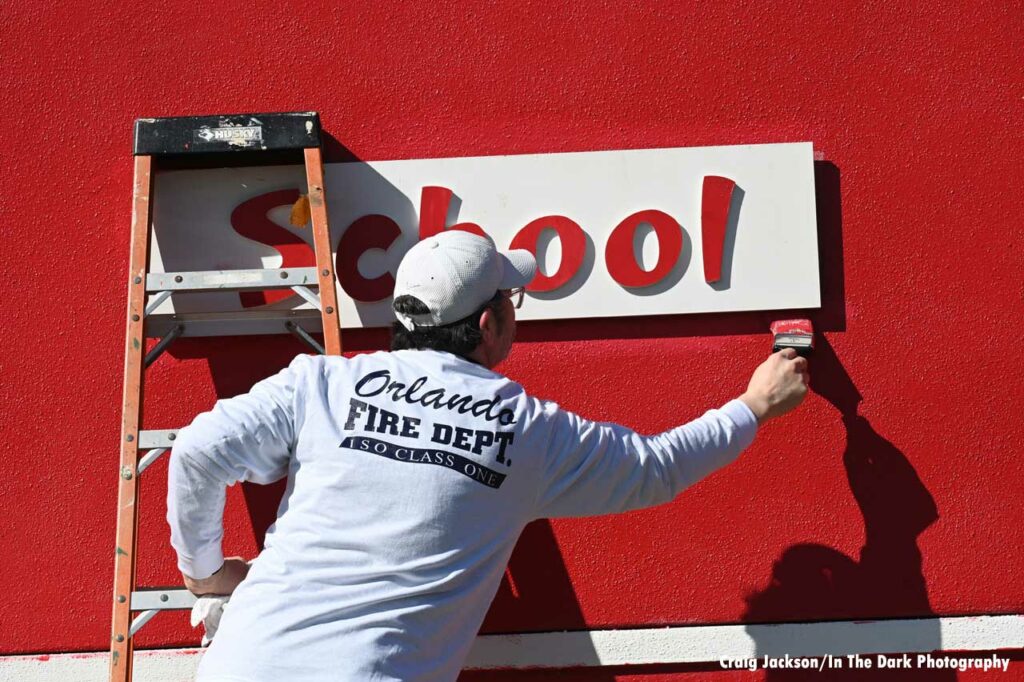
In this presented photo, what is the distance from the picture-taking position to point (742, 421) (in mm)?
2133

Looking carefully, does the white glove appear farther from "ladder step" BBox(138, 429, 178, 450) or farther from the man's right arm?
the man's right arm

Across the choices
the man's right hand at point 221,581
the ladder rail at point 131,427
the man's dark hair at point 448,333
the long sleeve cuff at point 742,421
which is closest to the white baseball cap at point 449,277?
the man's dark hair at point 448,333

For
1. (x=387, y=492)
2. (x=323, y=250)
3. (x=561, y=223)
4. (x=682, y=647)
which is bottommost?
(x=682, y=647)

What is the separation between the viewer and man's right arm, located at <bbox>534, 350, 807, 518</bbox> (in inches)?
78.4

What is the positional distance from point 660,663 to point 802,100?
1.73m

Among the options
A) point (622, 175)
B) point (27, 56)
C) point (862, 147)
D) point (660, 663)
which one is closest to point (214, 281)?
point (27, 56)

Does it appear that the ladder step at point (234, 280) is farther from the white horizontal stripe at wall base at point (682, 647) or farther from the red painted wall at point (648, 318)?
the white horizontal stripe at wall base at point (682, 647)

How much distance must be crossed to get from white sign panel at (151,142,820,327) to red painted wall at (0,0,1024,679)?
0.25ft

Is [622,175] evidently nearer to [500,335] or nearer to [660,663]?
[500,335]

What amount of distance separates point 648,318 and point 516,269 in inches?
27.8

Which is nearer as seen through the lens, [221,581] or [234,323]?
[221,581]

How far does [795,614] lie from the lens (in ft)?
9.16

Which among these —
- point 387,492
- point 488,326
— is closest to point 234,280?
point 488,326

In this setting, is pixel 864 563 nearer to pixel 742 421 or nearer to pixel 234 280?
pixel 742 421
